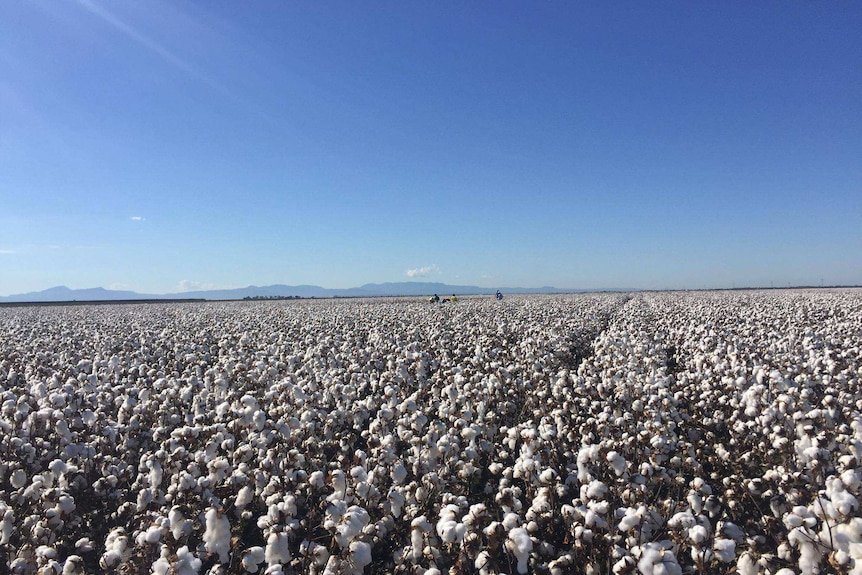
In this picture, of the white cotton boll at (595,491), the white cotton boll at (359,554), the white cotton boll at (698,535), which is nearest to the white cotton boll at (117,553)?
the white cotton boll at (359,554)

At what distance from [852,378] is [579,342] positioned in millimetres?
9365

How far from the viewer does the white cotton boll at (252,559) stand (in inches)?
150

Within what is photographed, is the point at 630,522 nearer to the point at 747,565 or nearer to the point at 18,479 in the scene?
the point at 747,565

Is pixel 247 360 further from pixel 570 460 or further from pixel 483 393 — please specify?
pixel 570 460

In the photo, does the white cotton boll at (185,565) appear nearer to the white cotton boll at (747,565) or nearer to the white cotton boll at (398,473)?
the white cotton boll at (398,473)

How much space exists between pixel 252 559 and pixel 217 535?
386 millimetres

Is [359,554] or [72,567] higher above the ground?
[359,554]

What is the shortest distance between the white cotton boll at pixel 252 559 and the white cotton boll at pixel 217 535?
0.64 feet

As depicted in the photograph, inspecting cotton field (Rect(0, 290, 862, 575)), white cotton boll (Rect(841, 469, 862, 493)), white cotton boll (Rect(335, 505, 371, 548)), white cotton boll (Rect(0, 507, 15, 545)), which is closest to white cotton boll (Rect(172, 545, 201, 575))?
cotton field (Rect(0, 290, 862, 575))

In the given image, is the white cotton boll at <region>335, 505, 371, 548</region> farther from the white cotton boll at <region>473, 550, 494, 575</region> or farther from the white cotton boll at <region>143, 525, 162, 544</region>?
the white cotton boll at <region>143, 525, 162, 544</region>

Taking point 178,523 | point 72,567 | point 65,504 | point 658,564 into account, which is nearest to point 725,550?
point 658,564

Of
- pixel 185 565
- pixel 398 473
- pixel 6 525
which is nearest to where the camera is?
pixel 185 565

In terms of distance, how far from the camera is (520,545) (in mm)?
3623

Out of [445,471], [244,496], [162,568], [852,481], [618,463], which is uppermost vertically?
[852,481]
